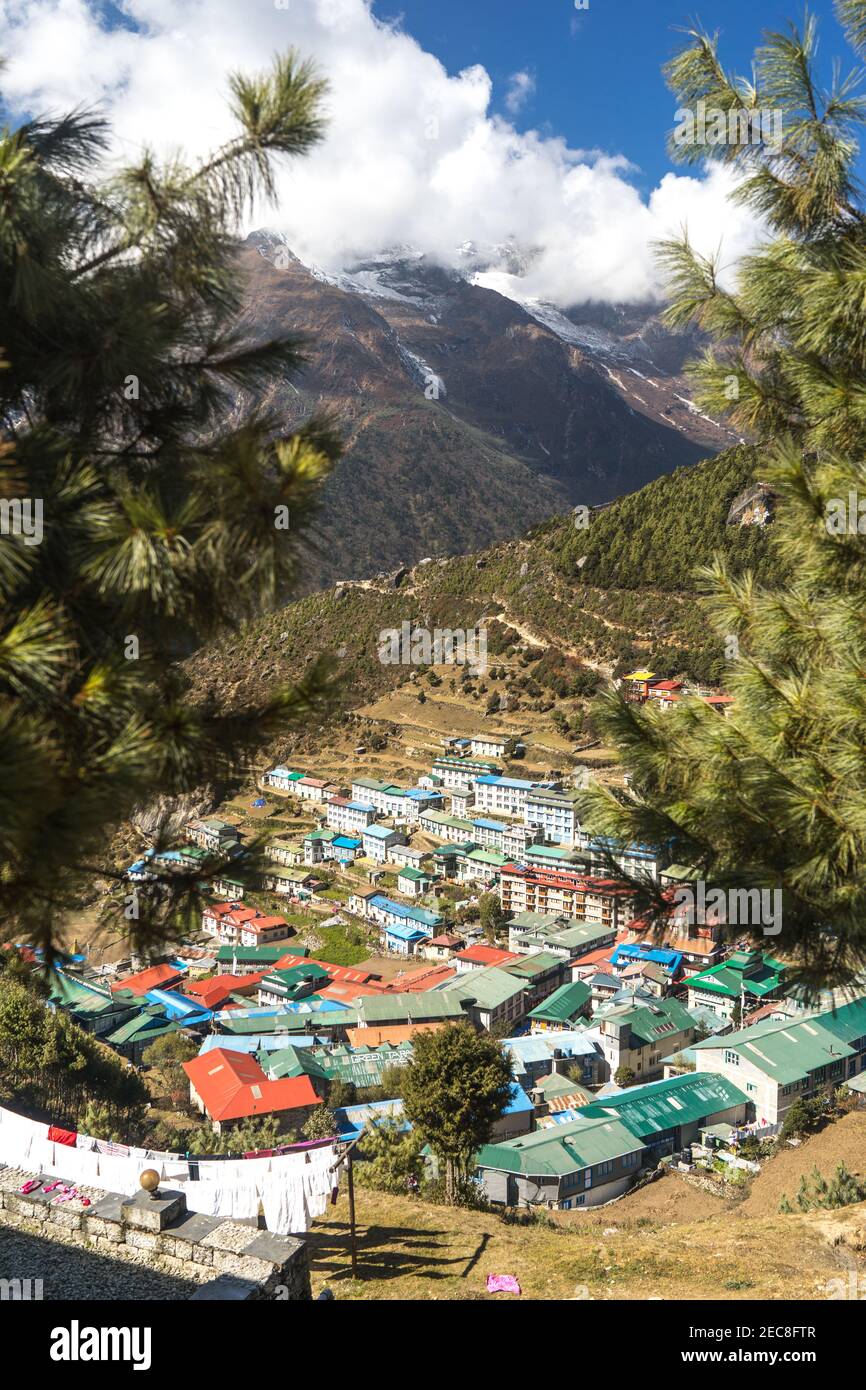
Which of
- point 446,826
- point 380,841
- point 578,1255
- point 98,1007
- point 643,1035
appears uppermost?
point 446,826

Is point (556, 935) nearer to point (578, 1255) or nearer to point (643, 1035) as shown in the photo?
point (643, 1035)

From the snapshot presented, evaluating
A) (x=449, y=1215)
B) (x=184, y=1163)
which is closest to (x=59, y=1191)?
(x=184, y=1163)

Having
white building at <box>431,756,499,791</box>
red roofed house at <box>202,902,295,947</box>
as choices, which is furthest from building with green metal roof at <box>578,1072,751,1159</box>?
white building at <box>431,756,499,791</box>

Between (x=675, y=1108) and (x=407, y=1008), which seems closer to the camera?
(x=675, y=1108)

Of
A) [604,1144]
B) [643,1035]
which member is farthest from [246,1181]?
[643,1035]

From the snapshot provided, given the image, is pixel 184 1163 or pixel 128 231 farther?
pixel 184 1163

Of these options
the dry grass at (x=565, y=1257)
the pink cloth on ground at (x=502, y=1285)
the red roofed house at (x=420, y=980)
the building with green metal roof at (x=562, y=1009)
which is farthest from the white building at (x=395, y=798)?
the pink cloth on ground at (x=502, y=1285)
